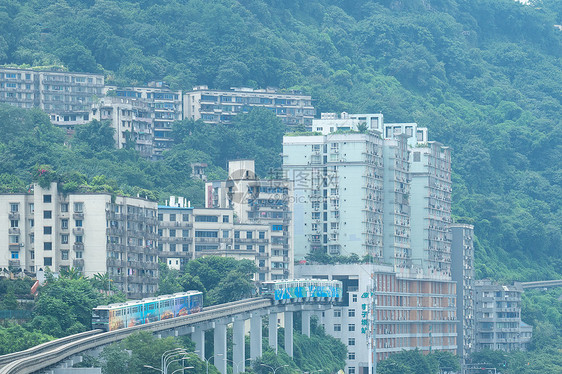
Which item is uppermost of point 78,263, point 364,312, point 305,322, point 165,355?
point 78,263

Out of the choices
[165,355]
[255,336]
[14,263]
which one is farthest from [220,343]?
[165,355]

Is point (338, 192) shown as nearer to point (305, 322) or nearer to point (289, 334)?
point (305, 322)

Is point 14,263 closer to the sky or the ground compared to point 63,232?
closer to the ground

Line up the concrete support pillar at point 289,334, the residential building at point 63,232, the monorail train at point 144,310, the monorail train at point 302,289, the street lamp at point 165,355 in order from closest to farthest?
the street lamp at point 165,355, the monorail train at point 144,310, the residential building at point 63,232, the monorail train at point 302,289, the concrete support pillar at point 289,334

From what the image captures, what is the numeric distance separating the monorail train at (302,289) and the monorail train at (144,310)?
1774 cm

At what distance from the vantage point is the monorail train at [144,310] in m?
126

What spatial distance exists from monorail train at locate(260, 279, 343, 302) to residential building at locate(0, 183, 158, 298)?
19.2m

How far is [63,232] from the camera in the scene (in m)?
152

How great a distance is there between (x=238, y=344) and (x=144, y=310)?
22.5 meters

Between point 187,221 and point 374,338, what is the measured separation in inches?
1102

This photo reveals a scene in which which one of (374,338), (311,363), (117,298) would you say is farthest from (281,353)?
(117,298)

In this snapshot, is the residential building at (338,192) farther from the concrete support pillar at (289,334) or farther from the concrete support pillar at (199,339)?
the concrete support pillar at (199,339)

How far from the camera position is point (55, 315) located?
429 feet

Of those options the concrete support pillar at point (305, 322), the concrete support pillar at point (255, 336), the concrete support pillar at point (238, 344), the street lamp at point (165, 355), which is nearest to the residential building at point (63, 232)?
the concrete support pillar at point (238, 344)
